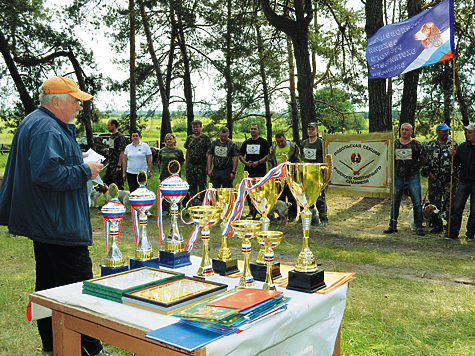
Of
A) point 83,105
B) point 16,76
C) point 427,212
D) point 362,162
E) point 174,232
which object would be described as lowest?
point 427,212

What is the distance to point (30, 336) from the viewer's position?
11.4 feet

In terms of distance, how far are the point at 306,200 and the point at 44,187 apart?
155cm

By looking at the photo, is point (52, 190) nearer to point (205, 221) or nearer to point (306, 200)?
point (205, 221)

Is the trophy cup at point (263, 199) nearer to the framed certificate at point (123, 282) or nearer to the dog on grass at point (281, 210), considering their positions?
the framed certificate at point (123, 282)

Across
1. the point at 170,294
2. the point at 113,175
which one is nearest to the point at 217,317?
the point at 170,294

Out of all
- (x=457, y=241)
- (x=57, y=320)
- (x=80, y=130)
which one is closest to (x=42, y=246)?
(x=57, y=320)

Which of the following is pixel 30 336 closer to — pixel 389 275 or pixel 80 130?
pixel 389 275

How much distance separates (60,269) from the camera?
2.67 metres

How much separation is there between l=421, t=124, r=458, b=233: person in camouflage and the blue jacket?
6562 millimetres

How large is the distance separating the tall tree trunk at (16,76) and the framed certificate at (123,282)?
543 inches

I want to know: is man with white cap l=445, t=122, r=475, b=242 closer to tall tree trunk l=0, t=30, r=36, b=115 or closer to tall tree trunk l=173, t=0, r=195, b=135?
tall tree trunk l=173, t=0, r=195, b=135

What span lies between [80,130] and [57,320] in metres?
19.7

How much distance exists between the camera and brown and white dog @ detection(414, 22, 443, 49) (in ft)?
22.4

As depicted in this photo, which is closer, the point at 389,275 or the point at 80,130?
the point at 389,275
